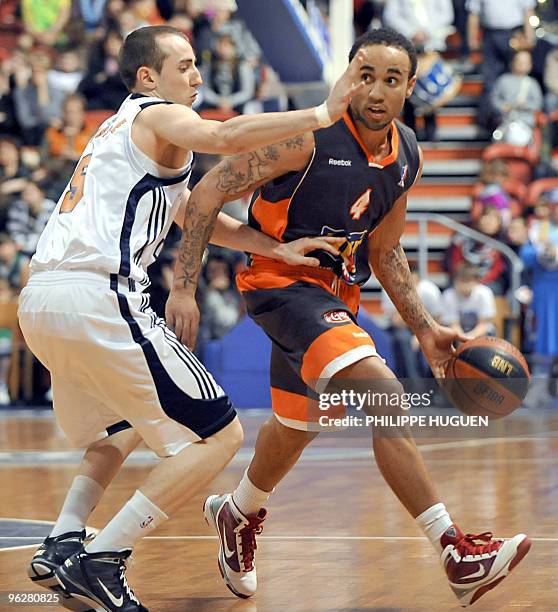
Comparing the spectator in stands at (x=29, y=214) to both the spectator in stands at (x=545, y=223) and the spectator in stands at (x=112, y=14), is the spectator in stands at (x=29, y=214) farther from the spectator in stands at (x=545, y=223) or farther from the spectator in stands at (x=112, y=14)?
the spectator in stands at (x=545, y=223)

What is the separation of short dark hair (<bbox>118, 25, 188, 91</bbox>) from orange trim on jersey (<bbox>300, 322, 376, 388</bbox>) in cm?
107

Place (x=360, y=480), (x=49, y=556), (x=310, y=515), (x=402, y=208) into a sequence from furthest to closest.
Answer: (x=360, y=480), (x=310, y=515), (x=402, y=208), (x=49, y=556)

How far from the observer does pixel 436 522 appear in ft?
14.7

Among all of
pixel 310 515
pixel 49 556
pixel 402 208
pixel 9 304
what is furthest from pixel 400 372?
pixel 49 556

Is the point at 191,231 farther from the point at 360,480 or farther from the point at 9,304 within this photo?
the point at 9,304

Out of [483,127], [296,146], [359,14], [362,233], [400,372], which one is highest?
[296,146]

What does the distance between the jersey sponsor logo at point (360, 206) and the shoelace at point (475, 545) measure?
123 centimetres

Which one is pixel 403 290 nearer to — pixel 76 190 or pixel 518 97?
pixel 76 190

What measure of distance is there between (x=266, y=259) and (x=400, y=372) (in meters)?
7.37

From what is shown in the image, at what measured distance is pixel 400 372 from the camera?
12.2 meters

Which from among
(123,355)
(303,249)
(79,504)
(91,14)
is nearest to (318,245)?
(303,249)

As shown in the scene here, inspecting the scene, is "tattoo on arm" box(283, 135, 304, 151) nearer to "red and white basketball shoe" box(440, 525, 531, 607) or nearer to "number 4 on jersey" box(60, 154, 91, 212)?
"number 4 on jersey" box(60, 154, 91, 212)

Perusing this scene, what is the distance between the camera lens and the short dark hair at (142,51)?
441 cm

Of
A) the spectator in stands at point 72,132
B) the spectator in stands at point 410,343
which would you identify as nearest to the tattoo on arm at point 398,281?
the spectator in stands at point 410,343
